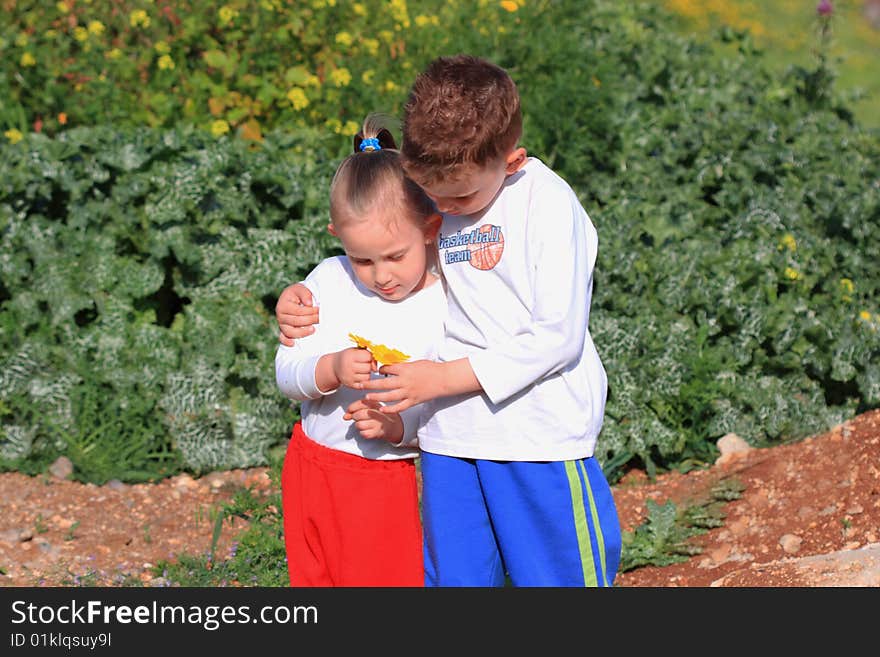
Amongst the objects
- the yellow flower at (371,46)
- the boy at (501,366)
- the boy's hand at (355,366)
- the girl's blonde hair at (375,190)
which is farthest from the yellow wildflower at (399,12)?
the boy's hand at (355,366)

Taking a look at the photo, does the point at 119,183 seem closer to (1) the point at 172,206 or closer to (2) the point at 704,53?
(1) the point at 172,206

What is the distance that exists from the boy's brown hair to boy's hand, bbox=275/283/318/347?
515 millimetres

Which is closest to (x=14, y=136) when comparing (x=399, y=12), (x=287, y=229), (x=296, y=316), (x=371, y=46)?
(x=287, y=229)

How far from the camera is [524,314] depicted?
104 inches

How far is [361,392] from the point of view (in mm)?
2898

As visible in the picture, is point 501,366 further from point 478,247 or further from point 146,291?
point 146,291

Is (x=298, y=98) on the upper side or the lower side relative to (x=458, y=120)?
upper

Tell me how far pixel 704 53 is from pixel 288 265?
10.3ft

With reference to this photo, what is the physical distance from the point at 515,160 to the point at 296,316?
67cm

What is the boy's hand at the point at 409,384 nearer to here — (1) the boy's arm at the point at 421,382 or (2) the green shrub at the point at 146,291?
(1) the boy's arm at the point at 421,382

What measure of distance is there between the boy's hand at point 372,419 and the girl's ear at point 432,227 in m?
0.39

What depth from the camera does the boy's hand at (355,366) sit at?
2666mm

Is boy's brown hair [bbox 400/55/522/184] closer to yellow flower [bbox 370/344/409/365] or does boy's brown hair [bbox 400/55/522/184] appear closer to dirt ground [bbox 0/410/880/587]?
yellow flower [bbox 370/344/409/365]

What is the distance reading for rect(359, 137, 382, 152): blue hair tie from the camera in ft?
9.33
